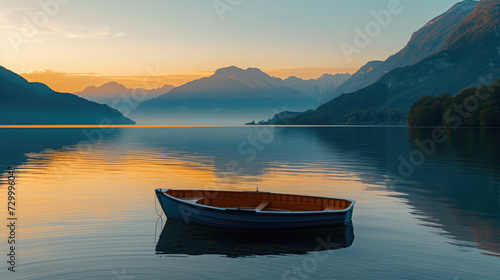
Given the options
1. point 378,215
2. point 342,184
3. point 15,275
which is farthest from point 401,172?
point 15,275

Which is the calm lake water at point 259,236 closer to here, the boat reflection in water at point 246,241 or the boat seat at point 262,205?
the boat reflection in water at point 246,241

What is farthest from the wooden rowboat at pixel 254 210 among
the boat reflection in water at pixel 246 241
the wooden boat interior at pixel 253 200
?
the boat reflection in water at pixel 246 241

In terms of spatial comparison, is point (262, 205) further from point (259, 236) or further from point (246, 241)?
point (246, 241)

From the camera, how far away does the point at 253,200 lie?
31766 mm

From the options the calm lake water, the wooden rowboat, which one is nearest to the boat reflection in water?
the calm lake water

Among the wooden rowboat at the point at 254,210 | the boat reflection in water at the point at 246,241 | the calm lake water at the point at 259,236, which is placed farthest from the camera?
the wooden rowboat at the point at 254,210

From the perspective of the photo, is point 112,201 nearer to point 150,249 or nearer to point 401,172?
point 150,249

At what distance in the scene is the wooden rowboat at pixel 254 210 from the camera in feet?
86.4

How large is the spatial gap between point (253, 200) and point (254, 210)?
5.35 metres

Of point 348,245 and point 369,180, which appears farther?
point 369,180

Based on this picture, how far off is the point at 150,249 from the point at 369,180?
105 ft

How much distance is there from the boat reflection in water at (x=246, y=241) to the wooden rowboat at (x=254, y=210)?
0.51 metres

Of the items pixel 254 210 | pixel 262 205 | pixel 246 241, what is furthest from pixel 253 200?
pixel 246 241

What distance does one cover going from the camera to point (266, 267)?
2089 centimetres
